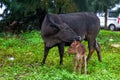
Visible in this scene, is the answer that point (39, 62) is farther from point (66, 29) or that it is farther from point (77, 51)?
point (77, 51)

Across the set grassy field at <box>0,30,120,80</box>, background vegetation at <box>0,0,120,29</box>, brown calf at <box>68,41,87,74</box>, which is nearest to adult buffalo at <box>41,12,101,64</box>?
brown calf at <box>68,41,87,74</box>

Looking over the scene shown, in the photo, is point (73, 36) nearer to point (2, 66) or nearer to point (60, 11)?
point (2, 66)

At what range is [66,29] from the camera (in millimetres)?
7691

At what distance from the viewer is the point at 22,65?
838cm

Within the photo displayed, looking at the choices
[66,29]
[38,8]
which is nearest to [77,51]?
[66,29]

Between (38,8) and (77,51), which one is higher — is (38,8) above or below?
below

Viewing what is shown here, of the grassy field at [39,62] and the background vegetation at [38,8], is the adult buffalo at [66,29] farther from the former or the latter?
the background vegetation at [38,8]

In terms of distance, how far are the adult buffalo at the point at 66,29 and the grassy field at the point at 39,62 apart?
19.7 inches

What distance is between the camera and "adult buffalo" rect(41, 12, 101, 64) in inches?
303

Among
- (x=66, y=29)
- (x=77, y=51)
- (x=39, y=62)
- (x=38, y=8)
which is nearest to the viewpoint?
(x=77, y=51)

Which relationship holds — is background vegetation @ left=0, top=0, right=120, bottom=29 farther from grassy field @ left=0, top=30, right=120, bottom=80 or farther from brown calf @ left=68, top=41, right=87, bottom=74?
brown calf @ left=68, top=41, right=87, bottom=74

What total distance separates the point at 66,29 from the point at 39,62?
1.49 metres

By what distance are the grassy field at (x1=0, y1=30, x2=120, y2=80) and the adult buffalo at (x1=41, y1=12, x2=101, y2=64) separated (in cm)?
50

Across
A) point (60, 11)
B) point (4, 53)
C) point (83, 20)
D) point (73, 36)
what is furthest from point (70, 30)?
point (60, 11)
